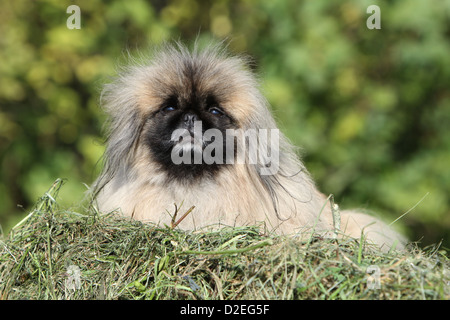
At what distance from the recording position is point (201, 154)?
11.6 feet

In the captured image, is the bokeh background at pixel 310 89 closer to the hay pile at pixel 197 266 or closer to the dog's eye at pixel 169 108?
the dog's eye at pixel 169 108

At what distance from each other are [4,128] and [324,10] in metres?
3.91

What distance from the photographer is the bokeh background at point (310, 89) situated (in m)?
6.25

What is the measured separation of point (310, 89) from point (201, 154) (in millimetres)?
3122

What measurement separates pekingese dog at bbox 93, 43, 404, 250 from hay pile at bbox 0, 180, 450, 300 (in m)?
0.67

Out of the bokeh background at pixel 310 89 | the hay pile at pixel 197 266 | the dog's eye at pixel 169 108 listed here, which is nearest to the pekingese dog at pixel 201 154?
the dog's eye at pixel 169 108

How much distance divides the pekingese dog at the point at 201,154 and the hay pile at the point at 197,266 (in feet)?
2.18

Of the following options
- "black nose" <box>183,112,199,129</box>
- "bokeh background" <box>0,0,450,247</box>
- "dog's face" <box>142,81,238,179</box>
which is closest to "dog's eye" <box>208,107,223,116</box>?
"dog's face" <box>142,81,238,179</box>

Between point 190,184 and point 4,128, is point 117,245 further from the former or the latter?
point 4,128

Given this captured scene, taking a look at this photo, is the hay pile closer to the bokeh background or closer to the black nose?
the black nose

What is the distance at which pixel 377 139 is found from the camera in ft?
21.5

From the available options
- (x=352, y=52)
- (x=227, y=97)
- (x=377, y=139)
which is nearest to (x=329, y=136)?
(x=377, y=139)

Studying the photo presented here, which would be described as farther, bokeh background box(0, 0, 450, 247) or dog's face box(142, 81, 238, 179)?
bokeh background box(0, 0, 450, 247)

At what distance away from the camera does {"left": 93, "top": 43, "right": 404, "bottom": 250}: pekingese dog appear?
11.6 ft
